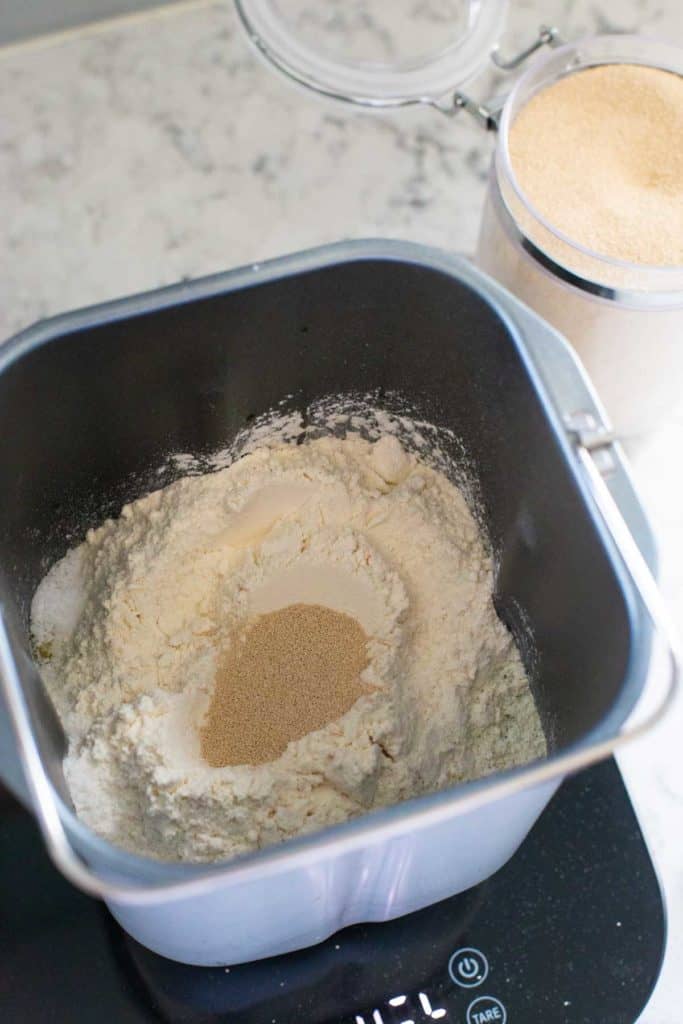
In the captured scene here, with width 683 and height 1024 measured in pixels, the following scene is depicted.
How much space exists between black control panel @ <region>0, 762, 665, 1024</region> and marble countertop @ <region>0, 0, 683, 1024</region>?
0.28 meters

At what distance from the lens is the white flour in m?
0.53

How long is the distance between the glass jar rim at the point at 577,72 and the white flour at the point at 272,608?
0.15m

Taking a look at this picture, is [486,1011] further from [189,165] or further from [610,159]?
[189,165]

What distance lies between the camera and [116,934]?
22.9 inches

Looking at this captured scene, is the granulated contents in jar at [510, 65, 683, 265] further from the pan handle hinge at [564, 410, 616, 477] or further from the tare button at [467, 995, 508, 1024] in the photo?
the tare button at [467, 995, 508, 1024]

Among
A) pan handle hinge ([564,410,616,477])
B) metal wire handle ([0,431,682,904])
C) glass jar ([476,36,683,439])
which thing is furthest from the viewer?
glass jar ([476,36,683,439])

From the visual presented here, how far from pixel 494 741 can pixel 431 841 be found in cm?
12

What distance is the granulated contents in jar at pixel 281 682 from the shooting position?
547 mm

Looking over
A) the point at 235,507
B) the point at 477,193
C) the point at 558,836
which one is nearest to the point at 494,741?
the point at 558,836

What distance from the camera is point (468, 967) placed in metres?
0.58

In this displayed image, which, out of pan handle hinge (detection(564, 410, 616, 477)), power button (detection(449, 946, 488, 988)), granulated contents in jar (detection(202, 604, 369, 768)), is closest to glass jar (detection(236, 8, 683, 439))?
pan handle hinge (detection(564, 410, 616, 477))

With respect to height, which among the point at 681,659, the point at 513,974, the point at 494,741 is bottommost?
the point at 513,974

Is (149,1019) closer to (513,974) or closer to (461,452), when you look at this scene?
(513,974)

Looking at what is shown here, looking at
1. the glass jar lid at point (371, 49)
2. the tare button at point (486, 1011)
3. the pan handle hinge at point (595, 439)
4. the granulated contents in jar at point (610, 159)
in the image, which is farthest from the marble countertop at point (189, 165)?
the tare button at point (486, 1011)
